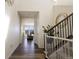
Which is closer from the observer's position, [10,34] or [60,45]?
[60,45]

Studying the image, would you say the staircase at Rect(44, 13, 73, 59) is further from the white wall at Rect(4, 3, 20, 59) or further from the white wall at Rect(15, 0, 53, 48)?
the white wall at Rect(15, 0, 53, 48)

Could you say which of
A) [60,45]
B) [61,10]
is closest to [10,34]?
[60,45]

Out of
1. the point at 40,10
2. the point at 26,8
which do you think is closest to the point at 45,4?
the point at 40,10

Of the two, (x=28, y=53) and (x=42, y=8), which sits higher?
(x=42, y=8)

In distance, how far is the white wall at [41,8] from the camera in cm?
946

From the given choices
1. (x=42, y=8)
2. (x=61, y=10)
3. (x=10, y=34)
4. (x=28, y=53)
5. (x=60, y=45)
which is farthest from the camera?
(x=42, y=8)

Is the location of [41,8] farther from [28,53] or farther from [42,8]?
[28,53]

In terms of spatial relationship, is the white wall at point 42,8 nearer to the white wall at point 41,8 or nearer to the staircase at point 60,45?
the white wall at point 41,8

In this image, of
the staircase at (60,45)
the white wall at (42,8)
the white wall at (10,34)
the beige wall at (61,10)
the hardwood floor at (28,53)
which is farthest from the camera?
the white wall at (42,8)

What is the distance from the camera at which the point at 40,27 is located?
9461 mm

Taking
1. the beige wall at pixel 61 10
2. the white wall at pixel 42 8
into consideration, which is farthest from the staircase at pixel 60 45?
the white wall at pixel 42 8

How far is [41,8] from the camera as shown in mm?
9523
